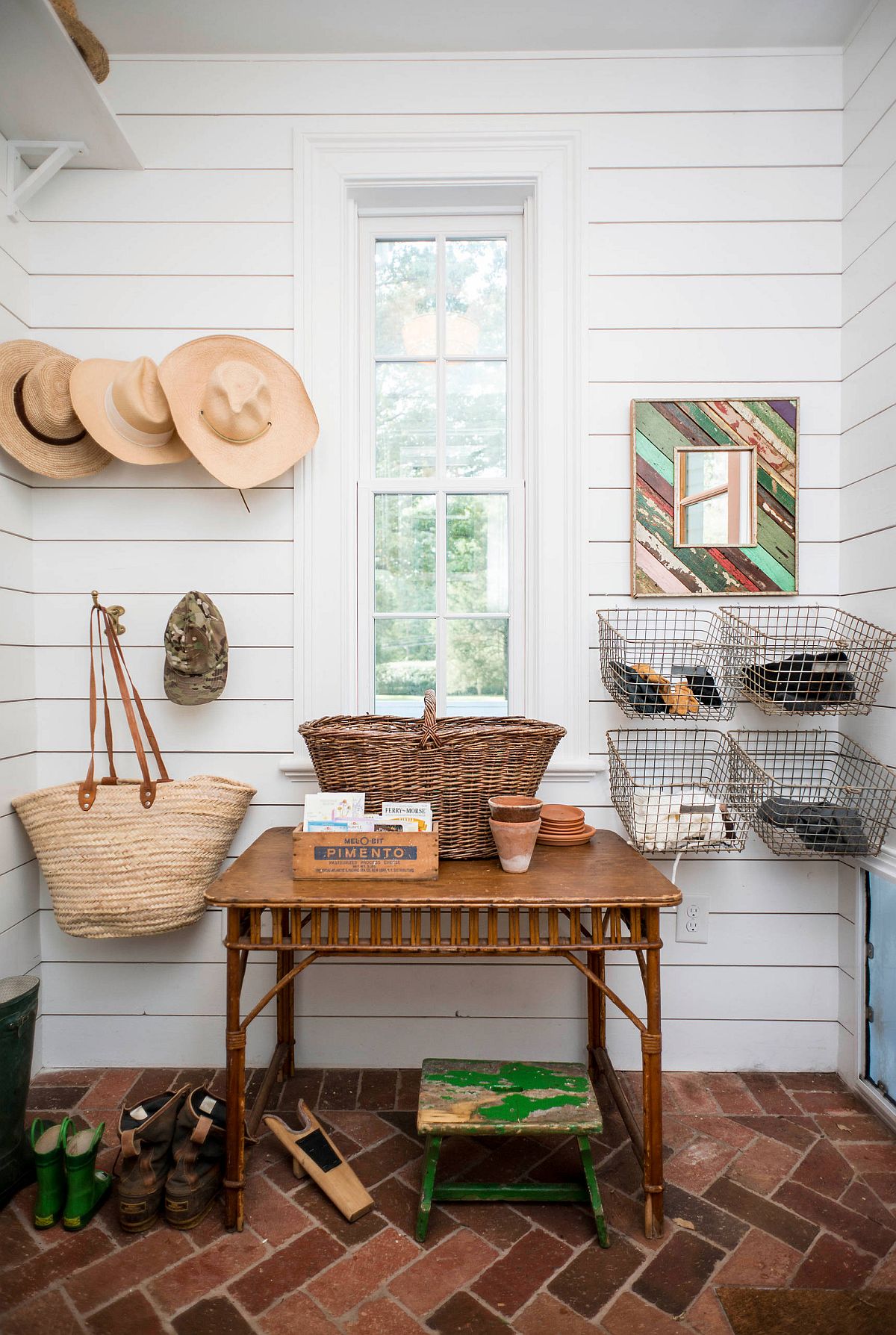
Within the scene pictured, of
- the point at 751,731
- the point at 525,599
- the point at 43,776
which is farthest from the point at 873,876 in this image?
the point at 43,776

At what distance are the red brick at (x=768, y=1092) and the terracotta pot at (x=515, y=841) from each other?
3.55ft

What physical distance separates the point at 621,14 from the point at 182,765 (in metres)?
2.58

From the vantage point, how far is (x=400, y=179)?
7.43 feet

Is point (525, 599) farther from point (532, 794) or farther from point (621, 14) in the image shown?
point (621, 14)

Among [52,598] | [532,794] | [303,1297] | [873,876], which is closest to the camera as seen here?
[303,1297]

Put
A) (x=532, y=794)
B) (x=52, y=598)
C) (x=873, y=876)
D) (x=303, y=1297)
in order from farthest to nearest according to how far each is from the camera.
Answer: (x=52, y=598)
(x=873, y=876)
(x=532, y=794)
(x=303, y=1297)

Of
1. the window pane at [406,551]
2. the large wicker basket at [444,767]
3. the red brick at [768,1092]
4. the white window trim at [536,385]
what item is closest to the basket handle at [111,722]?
the white window trim at [536,385]

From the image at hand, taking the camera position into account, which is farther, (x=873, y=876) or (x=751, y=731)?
(x=751, y=731)

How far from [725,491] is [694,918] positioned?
132 centimetres

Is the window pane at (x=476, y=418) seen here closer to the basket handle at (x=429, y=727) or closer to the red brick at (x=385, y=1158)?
the basket handle at (x=429, y=727)

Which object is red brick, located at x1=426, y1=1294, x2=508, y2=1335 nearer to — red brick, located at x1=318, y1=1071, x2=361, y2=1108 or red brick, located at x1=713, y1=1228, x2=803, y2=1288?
red brick, located at x1=713, y1=1228, x2=803, y2=1288

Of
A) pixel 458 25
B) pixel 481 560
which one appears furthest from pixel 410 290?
pixel 481 560

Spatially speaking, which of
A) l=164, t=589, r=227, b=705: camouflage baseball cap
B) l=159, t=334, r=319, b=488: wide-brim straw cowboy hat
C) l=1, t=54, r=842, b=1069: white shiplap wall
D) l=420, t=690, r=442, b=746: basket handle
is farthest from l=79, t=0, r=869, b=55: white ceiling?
l=420, t=690, r=442, b=746: basket handle

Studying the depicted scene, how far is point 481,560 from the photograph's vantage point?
7.93ft
